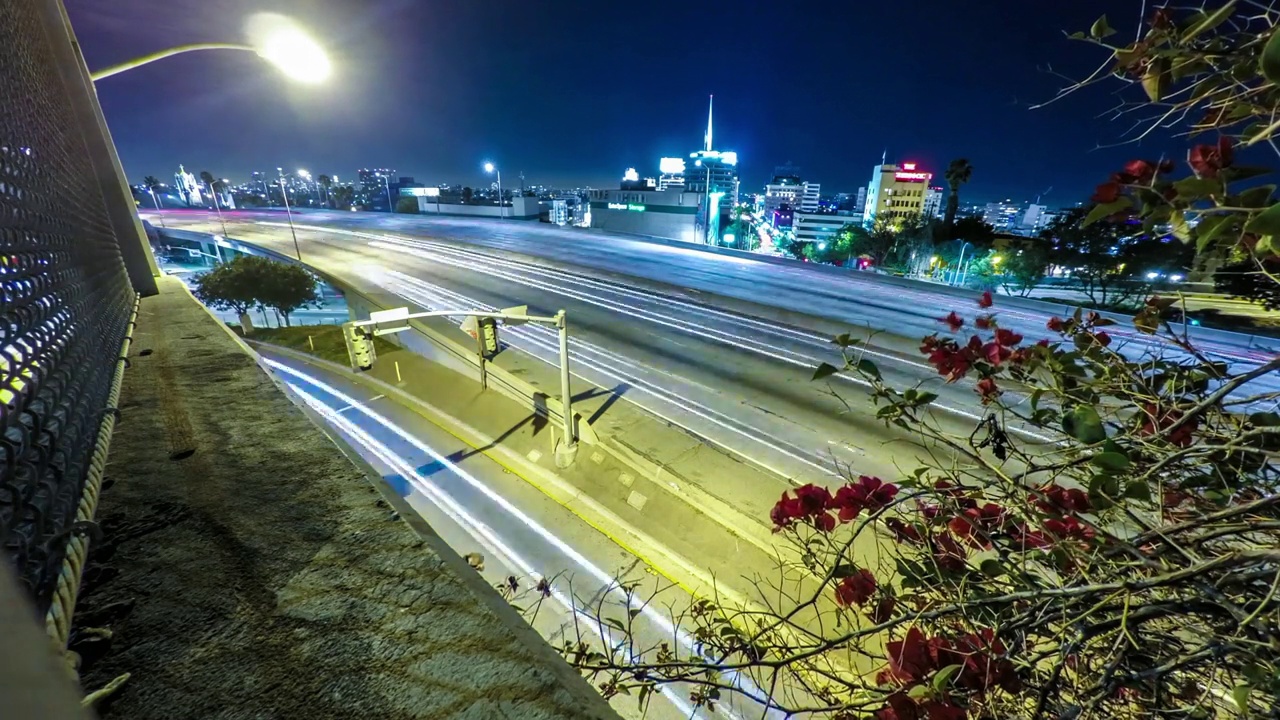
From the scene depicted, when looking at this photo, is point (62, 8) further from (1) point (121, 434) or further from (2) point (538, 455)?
(2) point (538, 455)

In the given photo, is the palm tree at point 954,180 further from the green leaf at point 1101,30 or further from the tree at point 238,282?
the tree at point 238,282

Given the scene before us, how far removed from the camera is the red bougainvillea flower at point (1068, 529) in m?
1.98

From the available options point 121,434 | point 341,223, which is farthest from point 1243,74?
point 341,223

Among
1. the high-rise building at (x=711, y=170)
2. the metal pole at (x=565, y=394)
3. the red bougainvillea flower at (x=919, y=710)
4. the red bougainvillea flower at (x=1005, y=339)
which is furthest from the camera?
the high-rise building at (x=711, y=170)

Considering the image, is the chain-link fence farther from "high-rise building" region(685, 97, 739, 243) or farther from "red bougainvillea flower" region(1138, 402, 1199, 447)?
"high-rise building" region(685, 97, 739, 243)

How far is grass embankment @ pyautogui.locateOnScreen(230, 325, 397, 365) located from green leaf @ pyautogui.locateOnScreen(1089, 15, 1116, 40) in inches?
967

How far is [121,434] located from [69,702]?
2565mm

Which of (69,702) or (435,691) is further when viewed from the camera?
(435,691)

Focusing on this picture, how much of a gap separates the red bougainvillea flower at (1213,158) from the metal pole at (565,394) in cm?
934

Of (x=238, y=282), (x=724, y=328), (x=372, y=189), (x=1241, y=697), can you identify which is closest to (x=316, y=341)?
(x=238, y=282)

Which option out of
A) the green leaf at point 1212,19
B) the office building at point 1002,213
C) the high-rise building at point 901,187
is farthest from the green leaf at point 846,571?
the office building at point 1002,213

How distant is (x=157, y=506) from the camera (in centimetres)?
190

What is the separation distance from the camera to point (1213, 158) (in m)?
1.71

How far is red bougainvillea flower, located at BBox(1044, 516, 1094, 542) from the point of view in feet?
6.50
